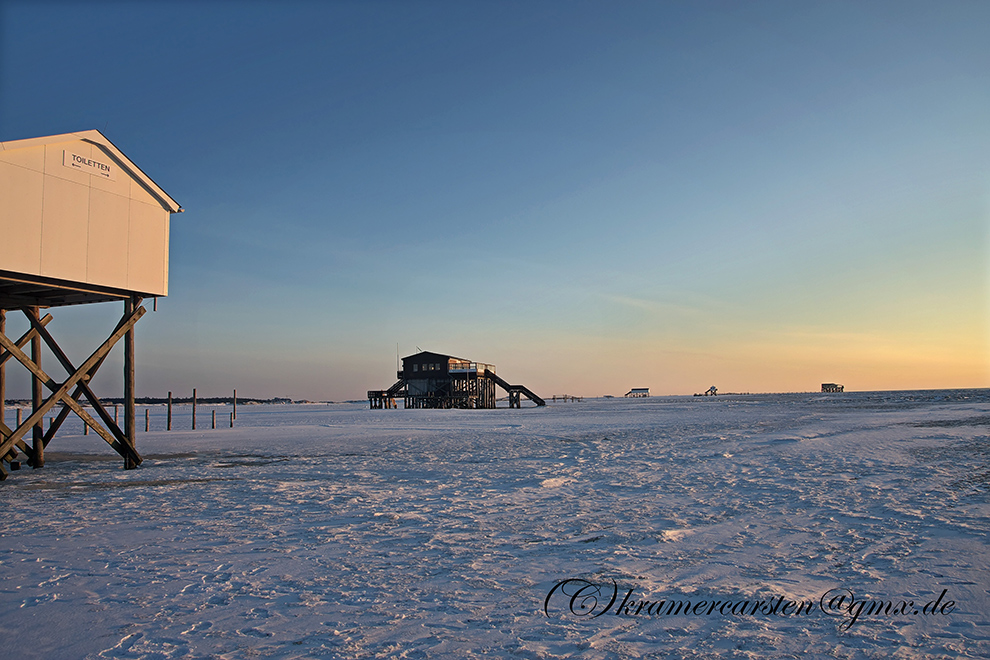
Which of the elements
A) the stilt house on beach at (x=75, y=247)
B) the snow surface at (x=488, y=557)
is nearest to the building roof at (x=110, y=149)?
the stilt house on beach at (x=75, y=247)

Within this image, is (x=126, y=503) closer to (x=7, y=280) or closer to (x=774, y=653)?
(x=7, y=280)

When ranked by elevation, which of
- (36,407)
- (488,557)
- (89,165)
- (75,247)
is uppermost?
(89,165)

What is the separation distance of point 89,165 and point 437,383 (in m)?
50.2

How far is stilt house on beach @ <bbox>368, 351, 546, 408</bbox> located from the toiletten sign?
49170 millimetres

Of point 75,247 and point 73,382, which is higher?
point 75,247

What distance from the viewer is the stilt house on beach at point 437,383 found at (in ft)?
206

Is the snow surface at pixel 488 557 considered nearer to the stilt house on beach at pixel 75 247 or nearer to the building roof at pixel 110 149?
the stilt house on beach at pixel 75 247

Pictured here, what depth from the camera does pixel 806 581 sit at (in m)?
5.79

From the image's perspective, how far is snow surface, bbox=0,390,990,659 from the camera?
14.9 ft

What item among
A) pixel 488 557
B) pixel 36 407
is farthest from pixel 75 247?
pixel 488 557

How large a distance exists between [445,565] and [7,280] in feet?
A: 38.2

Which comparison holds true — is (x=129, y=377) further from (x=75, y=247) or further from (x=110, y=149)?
(x=110, y=149)

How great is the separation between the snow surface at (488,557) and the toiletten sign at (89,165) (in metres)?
6.94

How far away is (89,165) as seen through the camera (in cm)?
1401
